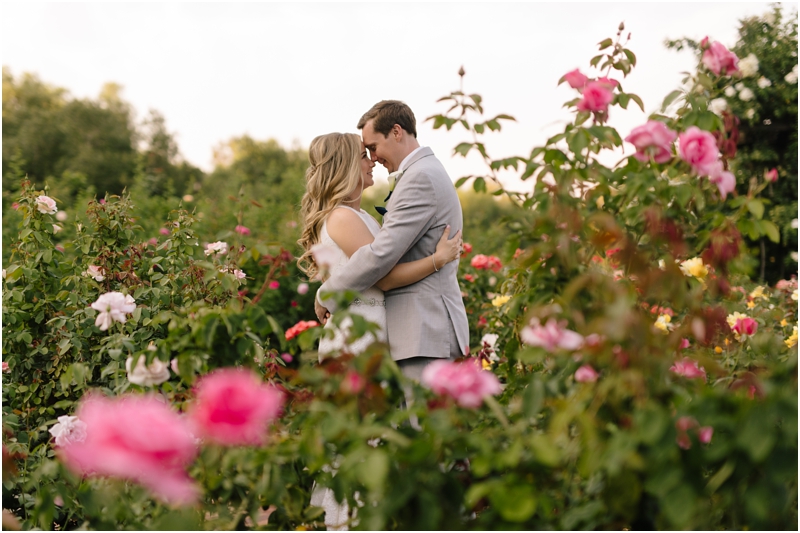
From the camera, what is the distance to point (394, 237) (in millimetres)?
2221

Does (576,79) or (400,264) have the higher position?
(576,79)

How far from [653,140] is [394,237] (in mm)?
1033

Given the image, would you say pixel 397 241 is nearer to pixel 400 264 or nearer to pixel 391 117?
pixel 400 264

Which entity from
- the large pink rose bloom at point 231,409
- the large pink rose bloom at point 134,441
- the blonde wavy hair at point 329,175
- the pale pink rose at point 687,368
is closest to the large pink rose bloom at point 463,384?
the large pink rose bloom at point 231,409

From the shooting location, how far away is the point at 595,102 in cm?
149

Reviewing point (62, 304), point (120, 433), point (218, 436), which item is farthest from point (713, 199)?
point (62, 304)

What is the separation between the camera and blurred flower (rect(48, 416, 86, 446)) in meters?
1.70

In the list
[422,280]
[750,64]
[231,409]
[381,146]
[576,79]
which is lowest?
[231,409]

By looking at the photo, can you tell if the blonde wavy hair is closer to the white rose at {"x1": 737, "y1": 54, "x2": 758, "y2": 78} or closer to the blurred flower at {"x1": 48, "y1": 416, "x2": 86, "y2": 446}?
the blurred flower at {"x1": 48, "y1": 416, "x2": 86, "y2": 446}

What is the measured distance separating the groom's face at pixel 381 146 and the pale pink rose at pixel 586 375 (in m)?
1.53

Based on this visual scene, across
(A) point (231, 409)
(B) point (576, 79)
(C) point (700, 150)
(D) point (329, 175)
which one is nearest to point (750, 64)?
(D) point (329, 175)

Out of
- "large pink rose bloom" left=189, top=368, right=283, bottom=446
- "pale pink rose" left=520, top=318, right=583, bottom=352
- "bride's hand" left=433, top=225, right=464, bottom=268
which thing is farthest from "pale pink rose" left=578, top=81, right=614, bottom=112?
"large pink rose bloom" left=189, top=368, right=283, bottom=446

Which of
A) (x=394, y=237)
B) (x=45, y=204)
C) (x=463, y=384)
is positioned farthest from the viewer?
(x=45, y=204)

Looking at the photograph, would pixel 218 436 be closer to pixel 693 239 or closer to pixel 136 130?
pixel 693 239
